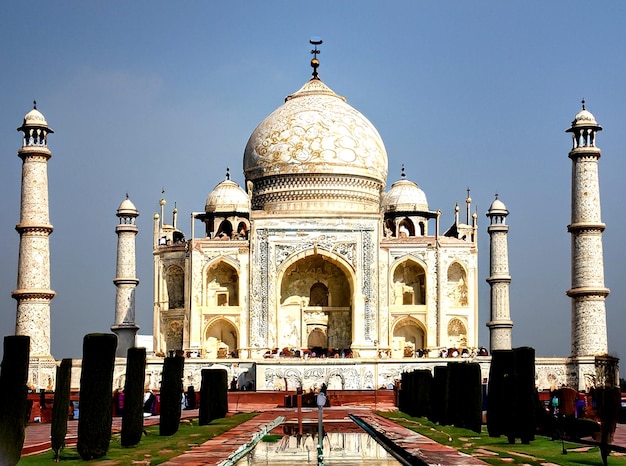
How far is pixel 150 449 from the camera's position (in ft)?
35.7

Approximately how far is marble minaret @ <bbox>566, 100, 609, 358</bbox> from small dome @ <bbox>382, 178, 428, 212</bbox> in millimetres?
5719

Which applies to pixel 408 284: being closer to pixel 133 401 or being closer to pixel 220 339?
pixel 220 339

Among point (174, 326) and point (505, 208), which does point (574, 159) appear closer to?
point (505, 208)

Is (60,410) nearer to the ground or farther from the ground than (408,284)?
nearer to the ground

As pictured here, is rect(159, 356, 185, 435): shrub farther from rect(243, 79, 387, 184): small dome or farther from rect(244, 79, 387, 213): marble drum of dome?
rect(243, 79, 387, 184): small dome

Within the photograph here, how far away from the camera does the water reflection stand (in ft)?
32.1

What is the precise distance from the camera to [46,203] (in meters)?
25.1

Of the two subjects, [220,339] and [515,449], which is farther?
[220,339]

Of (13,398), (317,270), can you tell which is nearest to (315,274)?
(317,270)

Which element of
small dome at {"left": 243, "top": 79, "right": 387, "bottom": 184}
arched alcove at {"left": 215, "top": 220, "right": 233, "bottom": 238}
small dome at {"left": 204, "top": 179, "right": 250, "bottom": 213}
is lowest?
arched alcove at {"left": 215, "top": 220, "right": 233, "bottom": 238}

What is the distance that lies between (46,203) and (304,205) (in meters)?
6.85

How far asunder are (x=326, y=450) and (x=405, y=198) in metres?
19.6

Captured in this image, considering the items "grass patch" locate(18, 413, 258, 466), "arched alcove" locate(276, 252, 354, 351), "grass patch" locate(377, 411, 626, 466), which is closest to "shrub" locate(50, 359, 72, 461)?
"grass patch" locate(18, 413, 258, 466)

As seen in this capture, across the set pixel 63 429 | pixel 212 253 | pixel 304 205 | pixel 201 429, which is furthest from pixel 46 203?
pixel 63 429
